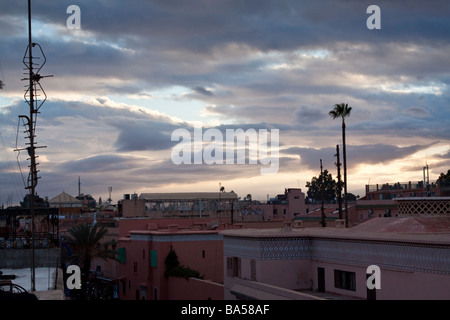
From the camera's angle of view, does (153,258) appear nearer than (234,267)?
No

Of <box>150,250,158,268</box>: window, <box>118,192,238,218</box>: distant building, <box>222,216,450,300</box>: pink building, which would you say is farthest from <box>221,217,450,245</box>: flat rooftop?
<box>118,192,238,218</box>: distant building

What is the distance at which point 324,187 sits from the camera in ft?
409

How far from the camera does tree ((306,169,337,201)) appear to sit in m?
122

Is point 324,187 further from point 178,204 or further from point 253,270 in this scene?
point 253,270

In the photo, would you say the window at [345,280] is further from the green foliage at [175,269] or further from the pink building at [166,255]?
the green foliage at [175,269]

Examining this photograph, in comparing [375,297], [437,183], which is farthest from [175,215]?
[375,297]

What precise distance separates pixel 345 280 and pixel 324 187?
346 ft

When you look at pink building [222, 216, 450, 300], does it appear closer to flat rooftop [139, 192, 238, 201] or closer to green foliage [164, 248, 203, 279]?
green foliage [164, 248, 203, 279]

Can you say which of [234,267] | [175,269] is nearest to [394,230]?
[234,267]

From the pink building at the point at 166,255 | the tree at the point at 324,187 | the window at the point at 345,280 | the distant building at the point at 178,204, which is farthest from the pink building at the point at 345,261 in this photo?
the tree at the point at 324,187

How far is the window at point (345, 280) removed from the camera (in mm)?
20034

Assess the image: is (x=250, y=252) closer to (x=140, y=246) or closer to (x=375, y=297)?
(x=375, y=297)

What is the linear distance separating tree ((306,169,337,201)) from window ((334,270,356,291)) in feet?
331
